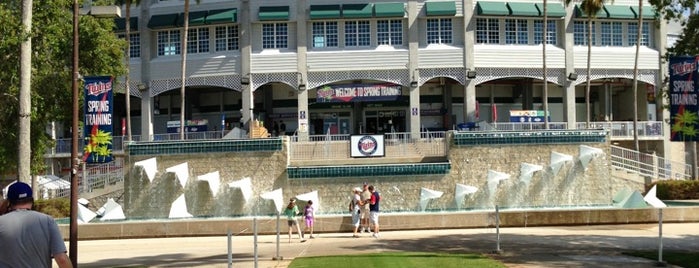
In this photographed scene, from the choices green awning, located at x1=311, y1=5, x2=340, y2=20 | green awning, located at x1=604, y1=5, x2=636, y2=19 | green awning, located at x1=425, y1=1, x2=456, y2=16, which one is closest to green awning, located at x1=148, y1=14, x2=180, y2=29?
green awning, located at x1=311, y1=5, x2=340, y2=20

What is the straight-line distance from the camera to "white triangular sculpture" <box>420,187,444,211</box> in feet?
98.6

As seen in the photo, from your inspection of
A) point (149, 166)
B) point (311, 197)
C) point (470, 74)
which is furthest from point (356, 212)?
point (470, 74)

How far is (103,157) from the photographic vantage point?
2102 centimetres

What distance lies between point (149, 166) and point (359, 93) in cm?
1866

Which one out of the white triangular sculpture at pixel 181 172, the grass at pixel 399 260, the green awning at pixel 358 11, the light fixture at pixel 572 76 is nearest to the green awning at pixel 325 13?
the green awning at pixel 358 11

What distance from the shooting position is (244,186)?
3000cm

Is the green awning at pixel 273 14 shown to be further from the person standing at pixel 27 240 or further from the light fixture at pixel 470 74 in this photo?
the person standing at pixel 27 240

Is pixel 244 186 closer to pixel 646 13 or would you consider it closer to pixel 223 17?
pixel 223 17

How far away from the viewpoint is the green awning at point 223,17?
45594 millimetres

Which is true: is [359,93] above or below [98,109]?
→ above

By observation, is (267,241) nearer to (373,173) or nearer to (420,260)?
(420,260)

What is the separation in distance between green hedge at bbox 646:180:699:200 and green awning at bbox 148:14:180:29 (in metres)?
29.5

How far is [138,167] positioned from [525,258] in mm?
20005

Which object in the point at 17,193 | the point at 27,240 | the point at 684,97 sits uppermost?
the point at 684,97
